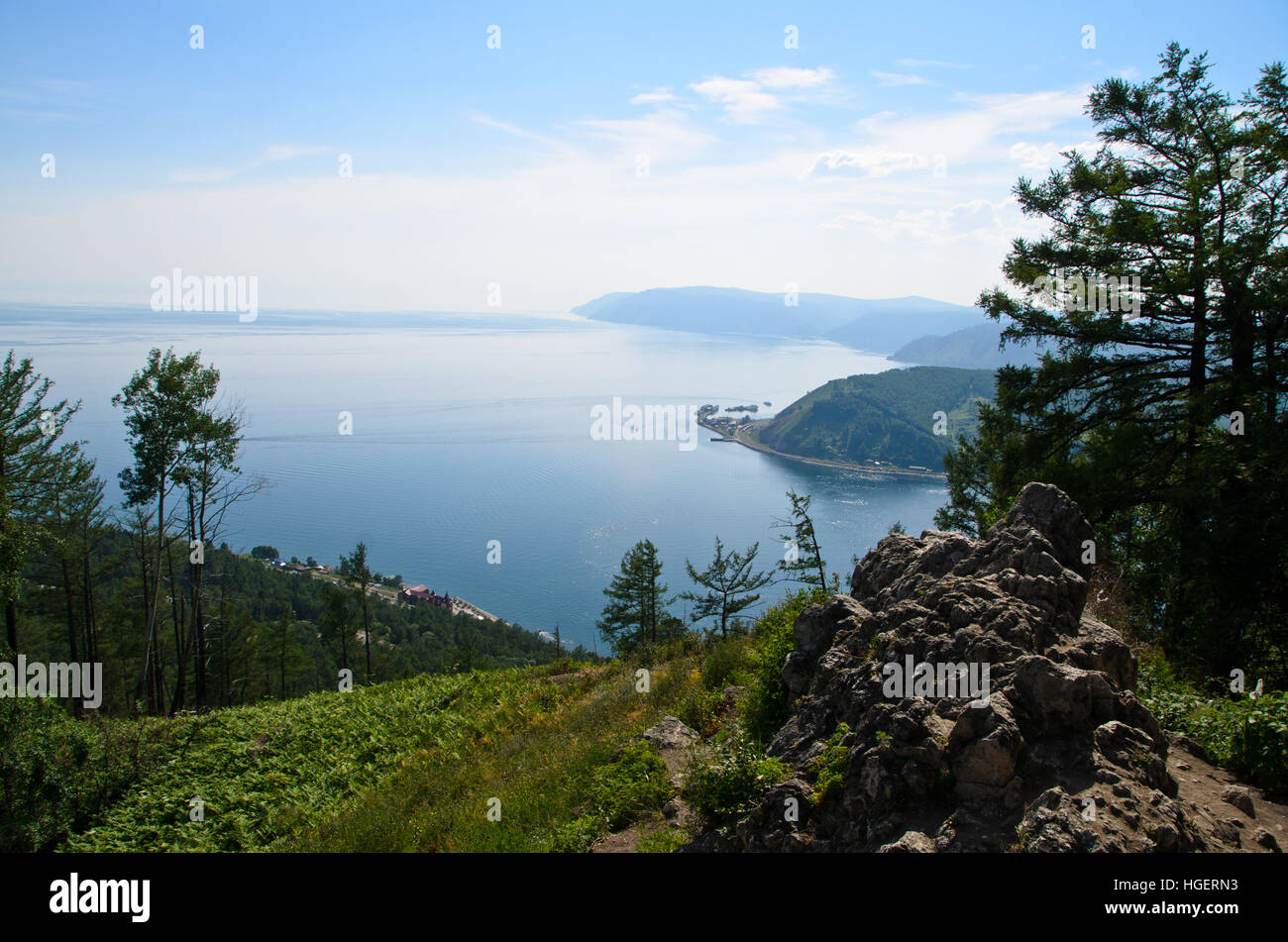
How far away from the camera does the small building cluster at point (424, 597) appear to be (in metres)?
65.7

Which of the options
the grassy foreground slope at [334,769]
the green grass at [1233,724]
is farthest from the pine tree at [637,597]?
the green grass at [1233,724]

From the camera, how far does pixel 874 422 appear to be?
134125 mm

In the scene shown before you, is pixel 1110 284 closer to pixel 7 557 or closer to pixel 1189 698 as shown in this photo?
pixel 1189 698

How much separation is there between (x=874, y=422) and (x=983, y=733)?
137085 mm

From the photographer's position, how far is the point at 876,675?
18.8 feet

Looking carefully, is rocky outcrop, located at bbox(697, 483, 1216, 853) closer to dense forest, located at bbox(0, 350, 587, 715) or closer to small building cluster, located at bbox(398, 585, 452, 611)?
dense forest, located at bbox(0, 350, 587, 715)

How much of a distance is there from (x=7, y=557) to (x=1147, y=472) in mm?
24697

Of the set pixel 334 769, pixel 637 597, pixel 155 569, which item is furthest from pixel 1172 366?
pixel 155 569

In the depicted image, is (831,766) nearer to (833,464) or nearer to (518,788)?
(518,788)

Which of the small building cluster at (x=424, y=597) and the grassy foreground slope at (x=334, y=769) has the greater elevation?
the grassy foreground slope at (x=334, y=769)

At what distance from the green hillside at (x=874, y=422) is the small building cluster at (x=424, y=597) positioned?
3056 inches

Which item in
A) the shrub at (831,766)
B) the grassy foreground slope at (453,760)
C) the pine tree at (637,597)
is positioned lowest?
the pine tree at (637,597)

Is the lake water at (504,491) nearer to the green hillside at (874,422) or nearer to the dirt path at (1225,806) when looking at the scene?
the green hillside at (874,422)
